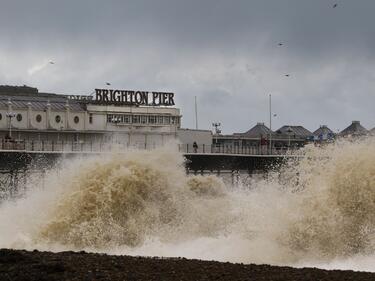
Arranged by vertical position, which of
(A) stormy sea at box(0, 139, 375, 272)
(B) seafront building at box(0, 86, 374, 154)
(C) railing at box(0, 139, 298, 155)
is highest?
(B) seafront building at box(0, 86, 374, 154)

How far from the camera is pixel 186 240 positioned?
2145 cm

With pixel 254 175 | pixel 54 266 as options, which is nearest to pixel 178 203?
pixel 54 266

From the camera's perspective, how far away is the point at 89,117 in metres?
92.2

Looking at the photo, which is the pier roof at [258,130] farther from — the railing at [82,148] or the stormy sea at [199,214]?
the stormy sea at [199,214]

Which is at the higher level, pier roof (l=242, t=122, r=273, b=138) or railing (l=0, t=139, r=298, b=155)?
pier roof (l=242, t=122, r=273, b=138)

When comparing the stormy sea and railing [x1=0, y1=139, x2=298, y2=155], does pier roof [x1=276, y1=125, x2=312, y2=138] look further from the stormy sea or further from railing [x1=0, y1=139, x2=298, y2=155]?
the stormy sea

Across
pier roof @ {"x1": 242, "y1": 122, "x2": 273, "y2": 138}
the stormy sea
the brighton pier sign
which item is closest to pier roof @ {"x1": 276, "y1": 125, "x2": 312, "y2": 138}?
pier roof @ {"x1": 242, "y1": 122, "x2": 273, "y2": 138}

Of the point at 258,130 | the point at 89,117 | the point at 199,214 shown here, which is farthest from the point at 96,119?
the point at 199,214

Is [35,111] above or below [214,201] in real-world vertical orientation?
above

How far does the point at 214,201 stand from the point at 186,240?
7.04 metres

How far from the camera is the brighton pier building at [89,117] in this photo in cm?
8619

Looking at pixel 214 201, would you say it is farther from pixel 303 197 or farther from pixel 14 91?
pixel 14 91

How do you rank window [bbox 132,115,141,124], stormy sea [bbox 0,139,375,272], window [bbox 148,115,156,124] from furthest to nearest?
window [bbox 148,115,156,124], window [bbox 132,115,141,124], stormy sea [bbox 0,139,375,272]

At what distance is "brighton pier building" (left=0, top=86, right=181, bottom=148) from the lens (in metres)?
86.2
